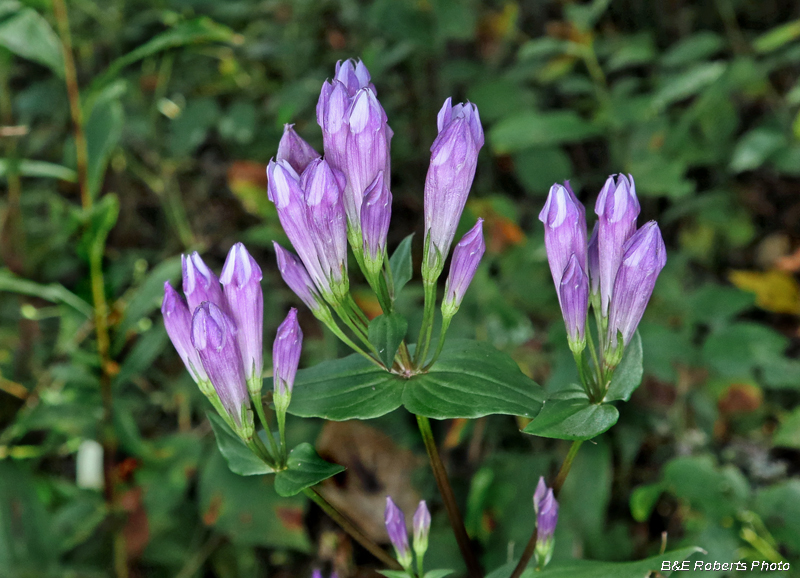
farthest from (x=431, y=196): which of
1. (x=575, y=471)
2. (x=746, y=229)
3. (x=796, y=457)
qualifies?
(x=746, y=229)

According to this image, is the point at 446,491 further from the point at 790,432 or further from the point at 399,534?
the point at 790,432

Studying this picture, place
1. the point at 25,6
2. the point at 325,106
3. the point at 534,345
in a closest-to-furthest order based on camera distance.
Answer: the point at 325,106
the point at 25,6
the point at 534,345

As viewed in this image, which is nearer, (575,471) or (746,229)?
(575,471)

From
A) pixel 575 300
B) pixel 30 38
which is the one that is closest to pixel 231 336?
pixel 575 300

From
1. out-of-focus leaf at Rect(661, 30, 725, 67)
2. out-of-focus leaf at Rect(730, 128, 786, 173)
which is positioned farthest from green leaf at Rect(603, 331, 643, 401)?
out-of-focus leaf at Rect(661, 30, 725, 67)

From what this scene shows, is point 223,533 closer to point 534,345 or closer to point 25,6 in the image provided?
point 534,345

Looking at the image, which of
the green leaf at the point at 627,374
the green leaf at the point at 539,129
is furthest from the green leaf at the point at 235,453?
the green leaf at the point at 539,129
